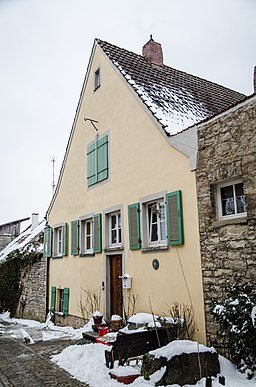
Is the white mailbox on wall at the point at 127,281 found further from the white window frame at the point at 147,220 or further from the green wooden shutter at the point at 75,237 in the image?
the green wooden shutter at the point at 75,237

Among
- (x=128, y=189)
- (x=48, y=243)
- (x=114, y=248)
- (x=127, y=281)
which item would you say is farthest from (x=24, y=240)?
(x=127, y=281)

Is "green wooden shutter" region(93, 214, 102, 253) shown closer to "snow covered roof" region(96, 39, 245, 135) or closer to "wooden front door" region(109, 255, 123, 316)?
"wooden front door" region(109, 255, 123, 316)

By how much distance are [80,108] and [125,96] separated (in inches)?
122

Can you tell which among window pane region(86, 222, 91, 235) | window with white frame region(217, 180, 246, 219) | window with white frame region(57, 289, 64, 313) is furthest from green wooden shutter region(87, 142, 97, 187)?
window with white frame region(217, 180, 246, 219)

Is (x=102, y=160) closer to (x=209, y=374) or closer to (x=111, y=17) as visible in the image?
(x=111, y=17)

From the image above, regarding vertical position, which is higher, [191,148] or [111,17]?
[111,17]

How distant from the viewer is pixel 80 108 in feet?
40.6

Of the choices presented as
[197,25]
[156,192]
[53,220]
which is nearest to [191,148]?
[156,192]

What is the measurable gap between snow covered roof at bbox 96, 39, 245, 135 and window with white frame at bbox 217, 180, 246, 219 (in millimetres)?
1960

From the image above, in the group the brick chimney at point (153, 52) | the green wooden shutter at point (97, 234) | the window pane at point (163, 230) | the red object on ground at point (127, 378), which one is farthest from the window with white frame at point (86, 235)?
the red object on ground at point (127, 378)

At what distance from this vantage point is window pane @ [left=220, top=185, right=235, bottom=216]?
646 centimetres

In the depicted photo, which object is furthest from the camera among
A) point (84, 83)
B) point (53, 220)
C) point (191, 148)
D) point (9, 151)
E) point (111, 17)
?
point (9, 151)

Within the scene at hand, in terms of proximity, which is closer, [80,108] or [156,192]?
[156,192]

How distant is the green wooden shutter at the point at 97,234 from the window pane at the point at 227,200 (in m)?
4.32
